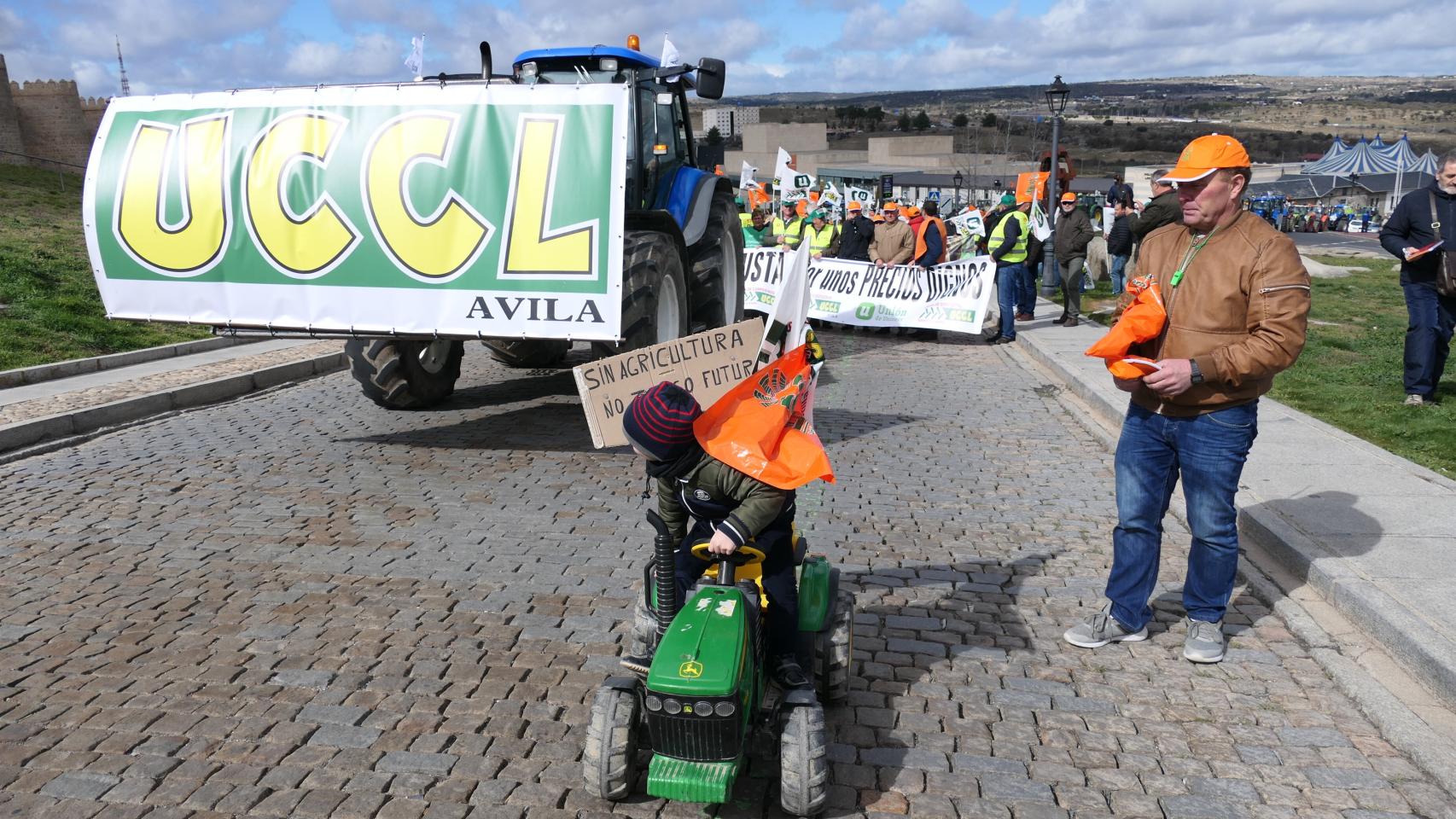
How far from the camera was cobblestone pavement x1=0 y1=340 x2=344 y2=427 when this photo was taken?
31.9 ft

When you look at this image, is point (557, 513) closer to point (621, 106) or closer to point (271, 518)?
point (271, 518)

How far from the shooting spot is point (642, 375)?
18.7 ft

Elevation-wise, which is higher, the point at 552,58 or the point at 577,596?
the point at 552,58

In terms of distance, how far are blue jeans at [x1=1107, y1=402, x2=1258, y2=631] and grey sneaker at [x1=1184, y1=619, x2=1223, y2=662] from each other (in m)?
0.04

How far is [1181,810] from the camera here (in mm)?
3580

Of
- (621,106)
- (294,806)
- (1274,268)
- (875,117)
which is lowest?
(294,806)

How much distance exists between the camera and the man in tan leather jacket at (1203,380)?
14.2 feet

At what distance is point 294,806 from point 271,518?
3.56m

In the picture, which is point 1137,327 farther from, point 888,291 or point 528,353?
point 888,291

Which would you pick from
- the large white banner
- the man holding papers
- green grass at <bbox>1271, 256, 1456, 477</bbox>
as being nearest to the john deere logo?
green grass at <bbox>1271, 256, 1456, 477</bbox>

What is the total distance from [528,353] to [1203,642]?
835cm

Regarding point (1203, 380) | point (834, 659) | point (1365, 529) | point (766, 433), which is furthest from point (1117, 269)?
point (766, 433)

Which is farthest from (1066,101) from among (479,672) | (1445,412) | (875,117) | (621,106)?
(875,117)

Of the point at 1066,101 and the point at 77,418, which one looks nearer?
the point at 77,418
